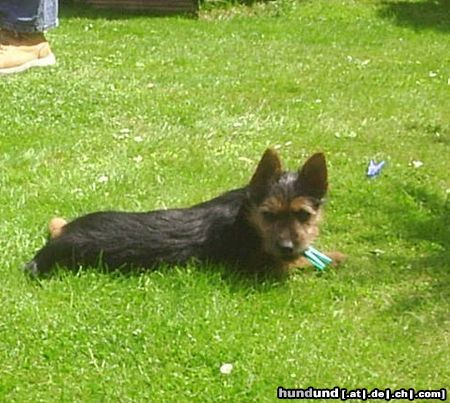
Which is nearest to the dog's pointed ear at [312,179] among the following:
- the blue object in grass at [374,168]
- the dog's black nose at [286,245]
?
the dog's black nose at [286,245]

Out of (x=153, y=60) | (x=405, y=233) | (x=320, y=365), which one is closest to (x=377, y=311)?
(x=320, y=365)

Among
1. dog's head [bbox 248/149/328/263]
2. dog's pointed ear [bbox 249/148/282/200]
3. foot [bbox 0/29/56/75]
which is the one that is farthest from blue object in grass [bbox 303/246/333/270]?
foot [bbox 0/29/56/75]

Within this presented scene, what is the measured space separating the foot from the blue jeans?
5.5 inches

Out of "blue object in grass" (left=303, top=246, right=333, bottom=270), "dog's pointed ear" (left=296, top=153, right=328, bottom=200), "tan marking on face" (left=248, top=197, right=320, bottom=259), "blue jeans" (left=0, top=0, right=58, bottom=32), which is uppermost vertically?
"blue jeans" (left=0, top=0, right=58, bottom=32)

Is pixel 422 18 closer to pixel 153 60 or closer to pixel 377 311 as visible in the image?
pixel 153 60

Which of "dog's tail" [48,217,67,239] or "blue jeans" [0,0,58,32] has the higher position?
"blue jeans" [0,0,58,32]

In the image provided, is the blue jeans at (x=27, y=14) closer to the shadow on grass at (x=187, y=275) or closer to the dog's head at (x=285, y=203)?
the shadow on grass at (x=187, y=275)

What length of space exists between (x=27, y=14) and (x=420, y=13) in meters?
7.43

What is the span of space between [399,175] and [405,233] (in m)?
0.92

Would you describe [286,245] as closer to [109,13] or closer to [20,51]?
[20,51]

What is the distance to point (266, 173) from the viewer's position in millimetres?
4434

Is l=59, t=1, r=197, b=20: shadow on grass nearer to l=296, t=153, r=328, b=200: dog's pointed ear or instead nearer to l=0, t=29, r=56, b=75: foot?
l=0, t=29, r=56, b=75: foot

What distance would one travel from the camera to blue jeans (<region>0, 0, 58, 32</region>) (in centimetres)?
767

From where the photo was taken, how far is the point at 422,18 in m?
13.1
